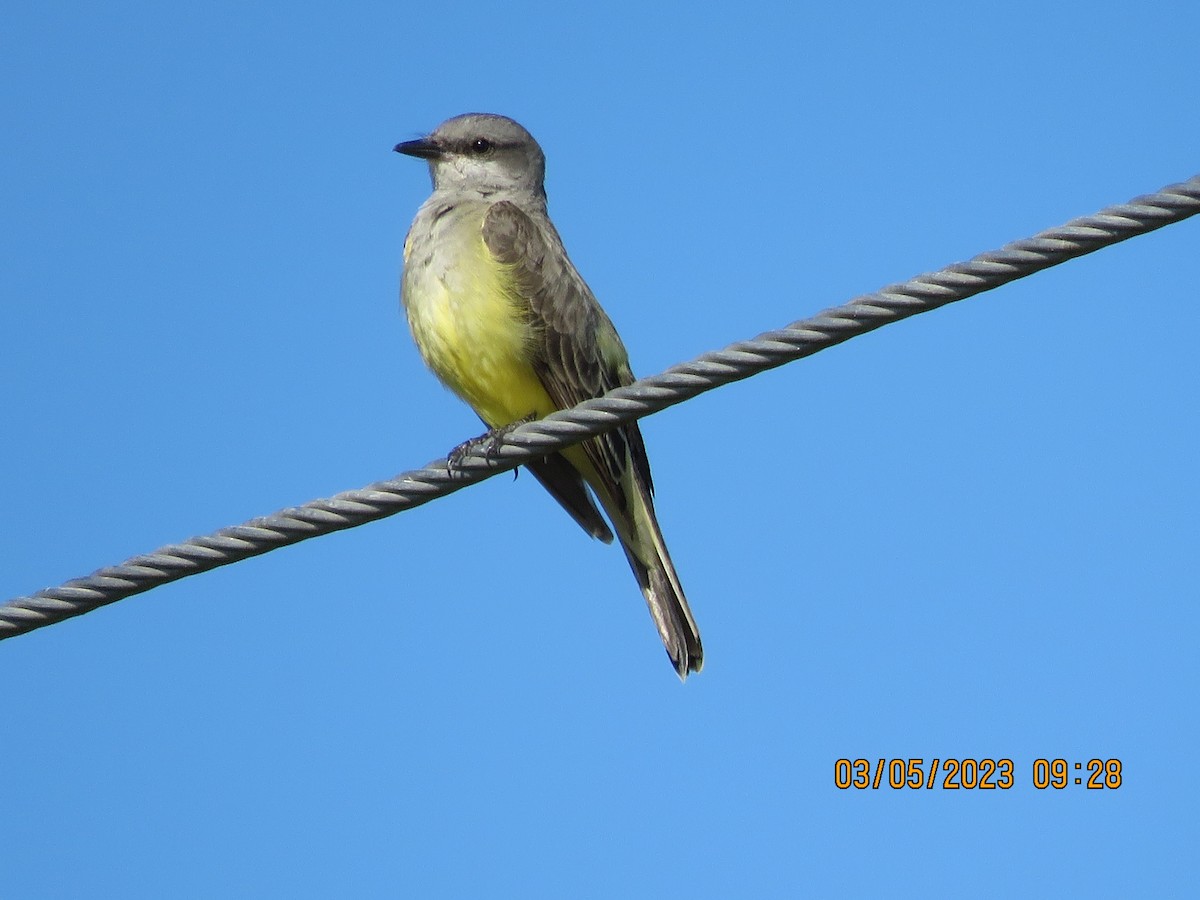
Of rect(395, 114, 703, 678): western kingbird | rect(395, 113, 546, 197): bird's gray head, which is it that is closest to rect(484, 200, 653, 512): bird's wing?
rect(395, 114, 703, 678): western kingbird

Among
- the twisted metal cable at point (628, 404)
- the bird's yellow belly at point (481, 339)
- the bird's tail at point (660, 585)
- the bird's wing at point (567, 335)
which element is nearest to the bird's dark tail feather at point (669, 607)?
the bird's tail at point (660, 585)

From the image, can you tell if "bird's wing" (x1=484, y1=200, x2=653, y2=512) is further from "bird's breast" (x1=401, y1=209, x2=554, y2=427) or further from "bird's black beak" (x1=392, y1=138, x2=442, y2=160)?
"bird's black beak" (x1=392, y1=138, x2=442, y2=160)

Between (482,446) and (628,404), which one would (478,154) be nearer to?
(482,446)

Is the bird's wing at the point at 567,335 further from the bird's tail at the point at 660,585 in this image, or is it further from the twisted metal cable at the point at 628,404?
the twisted metal cable at the point at 628,404

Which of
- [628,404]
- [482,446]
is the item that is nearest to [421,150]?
[482,446]

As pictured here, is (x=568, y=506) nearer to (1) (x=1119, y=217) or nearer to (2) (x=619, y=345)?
(2) (x=619, y=345)

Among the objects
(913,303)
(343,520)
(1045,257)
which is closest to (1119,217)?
(1045,257)
